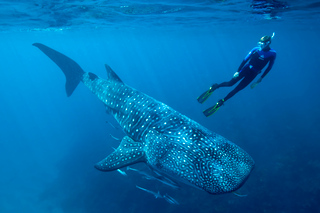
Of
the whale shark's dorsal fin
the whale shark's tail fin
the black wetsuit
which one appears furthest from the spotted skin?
the whale shark's tail fin

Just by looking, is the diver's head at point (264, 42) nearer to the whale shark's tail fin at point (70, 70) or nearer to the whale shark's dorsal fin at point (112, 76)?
the whale shark's dorsal fin at point (112, 76)

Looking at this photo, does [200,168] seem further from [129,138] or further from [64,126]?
[64,126]

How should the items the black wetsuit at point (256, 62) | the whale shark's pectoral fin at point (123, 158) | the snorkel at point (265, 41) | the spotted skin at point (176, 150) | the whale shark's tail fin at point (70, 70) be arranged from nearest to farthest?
the spotted skin at point (176, 150)
the whale shark's pectoral fin at point (123, 158)
the snorkel at point (265, 41)
the black wetsuit at point (256, 62)
the whale shark's tail fin at point (70, 70)

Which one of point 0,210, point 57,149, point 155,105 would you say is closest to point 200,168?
point 155,105

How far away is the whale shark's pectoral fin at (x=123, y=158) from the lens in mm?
5023

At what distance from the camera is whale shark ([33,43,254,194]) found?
4.11 m

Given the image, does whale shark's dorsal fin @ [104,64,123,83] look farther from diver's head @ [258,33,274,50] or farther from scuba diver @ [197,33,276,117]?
diver's head @ [258,33,274,50]

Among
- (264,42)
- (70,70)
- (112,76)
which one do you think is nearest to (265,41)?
(264,42)

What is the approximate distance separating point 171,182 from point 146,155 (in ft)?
5.44

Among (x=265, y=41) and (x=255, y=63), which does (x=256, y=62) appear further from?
(x=265, y=41)

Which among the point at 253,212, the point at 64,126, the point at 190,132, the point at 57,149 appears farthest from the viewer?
the point at 64,126

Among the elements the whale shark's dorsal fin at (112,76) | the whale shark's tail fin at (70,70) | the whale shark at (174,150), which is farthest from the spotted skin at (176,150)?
the whale shark's tail fin at (70,70)

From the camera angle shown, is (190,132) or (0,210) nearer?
(190,132)

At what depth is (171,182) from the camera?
618cm
